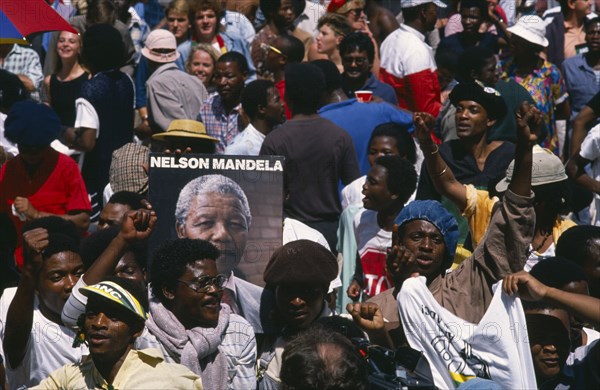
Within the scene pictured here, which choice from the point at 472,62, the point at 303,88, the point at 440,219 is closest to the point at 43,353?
the point at 440,219

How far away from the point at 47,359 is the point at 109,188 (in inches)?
107

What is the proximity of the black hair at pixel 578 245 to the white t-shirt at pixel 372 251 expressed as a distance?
1.12m

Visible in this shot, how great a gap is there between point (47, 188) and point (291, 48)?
10.5 ft

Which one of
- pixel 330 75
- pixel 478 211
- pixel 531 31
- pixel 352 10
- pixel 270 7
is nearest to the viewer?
pixel 478 211

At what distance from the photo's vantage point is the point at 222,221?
22.5ft

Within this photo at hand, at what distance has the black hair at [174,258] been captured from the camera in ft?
20.4

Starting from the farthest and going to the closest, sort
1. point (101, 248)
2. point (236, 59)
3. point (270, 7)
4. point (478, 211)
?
point (270, 7), point (236, 59), point (478, 211), point (101, 248)

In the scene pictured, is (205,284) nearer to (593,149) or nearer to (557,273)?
(557,273)

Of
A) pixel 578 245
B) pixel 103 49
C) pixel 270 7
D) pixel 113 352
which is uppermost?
pixel 113 352

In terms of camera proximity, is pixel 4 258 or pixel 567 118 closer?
pixel 4 258

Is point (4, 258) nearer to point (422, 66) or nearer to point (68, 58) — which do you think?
point (68, 58)

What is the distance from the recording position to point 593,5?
13.9m

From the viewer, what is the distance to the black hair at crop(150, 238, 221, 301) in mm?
6230

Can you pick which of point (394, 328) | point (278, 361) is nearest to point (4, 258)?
point (278, 361)
